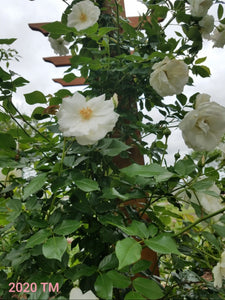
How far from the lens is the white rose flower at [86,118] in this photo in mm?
593

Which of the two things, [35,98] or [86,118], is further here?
[35,98]

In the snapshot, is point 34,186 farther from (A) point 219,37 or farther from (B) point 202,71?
(A) point 219,37

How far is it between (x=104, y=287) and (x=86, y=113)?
361 millimetres

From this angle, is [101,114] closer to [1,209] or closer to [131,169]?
[131,169]

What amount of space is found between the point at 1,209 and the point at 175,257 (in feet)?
1.61

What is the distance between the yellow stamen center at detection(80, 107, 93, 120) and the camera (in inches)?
25.0

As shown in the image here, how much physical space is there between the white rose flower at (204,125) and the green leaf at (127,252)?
318mm

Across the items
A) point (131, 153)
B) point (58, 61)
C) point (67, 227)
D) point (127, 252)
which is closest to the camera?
point (127, 252)

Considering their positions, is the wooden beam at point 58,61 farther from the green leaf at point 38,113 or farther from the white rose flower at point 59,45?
the green leaf at point 38,113

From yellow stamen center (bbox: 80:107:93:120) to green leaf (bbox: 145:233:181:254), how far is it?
11.8 inches

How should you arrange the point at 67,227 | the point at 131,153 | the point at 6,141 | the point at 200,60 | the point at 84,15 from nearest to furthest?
the point at 67,227, the point at 6,141, the point at 84,15, the point at 200,60, the point at 131,153

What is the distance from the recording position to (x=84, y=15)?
2.80ft

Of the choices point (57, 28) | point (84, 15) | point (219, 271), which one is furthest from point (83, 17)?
point (219, 271)

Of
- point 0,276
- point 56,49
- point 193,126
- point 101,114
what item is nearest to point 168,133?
point 193,126
